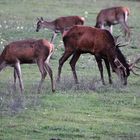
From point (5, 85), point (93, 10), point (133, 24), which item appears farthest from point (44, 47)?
point (93, 10)

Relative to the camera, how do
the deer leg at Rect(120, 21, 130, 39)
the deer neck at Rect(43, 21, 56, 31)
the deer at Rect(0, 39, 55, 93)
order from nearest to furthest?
the deer at Rect(0, 39, 55, 93), the deer leg at Rect(120, 21, 130, 39), the deer neck at Rect(43, 21, 56, 31)

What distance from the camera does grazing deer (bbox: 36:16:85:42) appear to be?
25.3m

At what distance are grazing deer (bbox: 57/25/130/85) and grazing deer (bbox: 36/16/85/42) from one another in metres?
7.74

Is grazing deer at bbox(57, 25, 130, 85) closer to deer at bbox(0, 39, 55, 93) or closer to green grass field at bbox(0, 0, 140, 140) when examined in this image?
green grass field at bbox(0, 0, 140, 140)

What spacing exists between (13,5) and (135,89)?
19752mm

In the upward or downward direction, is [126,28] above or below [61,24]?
below

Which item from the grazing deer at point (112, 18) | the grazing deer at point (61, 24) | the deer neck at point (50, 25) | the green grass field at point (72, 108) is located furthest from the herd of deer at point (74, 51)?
the grazing deer at point (112, 18)

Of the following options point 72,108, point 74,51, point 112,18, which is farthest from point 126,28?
point 72,108

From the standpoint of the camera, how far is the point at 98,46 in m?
16.6

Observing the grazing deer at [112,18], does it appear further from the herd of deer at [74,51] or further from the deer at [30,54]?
the deer at [30,54]

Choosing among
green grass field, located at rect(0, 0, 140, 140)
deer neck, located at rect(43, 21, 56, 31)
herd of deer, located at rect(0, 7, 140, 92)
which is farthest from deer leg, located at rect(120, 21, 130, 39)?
herd of deer, located at rect(0, 7, 140, 92)

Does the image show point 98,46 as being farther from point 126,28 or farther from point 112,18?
point 112,18

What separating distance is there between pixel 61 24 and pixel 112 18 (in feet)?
7.76

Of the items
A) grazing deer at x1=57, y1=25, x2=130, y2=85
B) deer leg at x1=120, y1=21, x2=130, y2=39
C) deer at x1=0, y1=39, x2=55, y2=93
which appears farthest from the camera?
A: deer leg at x1=120, y1=21, x2=130, y2=39
